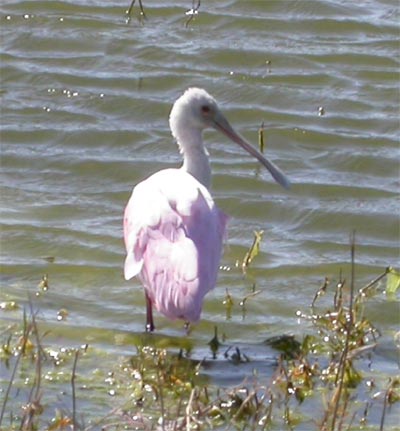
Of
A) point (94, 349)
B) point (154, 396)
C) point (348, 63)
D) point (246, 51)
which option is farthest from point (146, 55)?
point (154, 396)

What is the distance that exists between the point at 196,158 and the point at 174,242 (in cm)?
98

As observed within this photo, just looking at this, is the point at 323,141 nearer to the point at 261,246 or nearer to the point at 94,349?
the point at 261,246

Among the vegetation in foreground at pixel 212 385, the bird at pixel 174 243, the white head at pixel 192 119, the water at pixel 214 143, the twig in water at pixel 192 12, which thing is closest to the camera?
the vegetation in foreground at pixel 212 385

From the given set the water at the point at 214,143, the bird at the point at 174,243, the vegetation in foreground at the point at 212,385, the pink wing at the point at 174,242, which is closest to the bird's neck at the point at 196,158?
the bird at the point at 174,243

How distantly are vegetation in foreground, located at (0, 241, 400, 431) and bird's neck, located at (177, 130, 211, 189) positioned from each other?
1020 mm

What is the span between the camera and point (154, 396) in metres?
5.65

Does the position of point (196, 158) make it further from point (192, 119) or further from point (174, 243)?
point (174, 243)

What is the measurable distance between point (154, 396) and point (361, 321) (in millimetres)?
1000

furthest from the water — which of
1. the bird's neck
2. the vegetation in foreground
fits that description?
the bird's neck

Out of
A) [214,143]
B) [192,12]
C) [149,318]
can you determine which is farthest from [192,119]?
[192,12]

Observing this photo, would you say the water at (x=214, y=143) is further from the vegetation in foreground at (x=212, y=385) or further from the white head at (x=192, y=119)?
the white head at (x=192, y=119)

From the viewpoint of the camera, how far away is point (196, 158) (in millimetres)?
7367

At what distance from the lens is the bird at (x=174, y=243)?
6.18 m

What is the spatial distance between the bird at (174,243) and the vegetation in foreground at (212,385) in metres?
0.25
